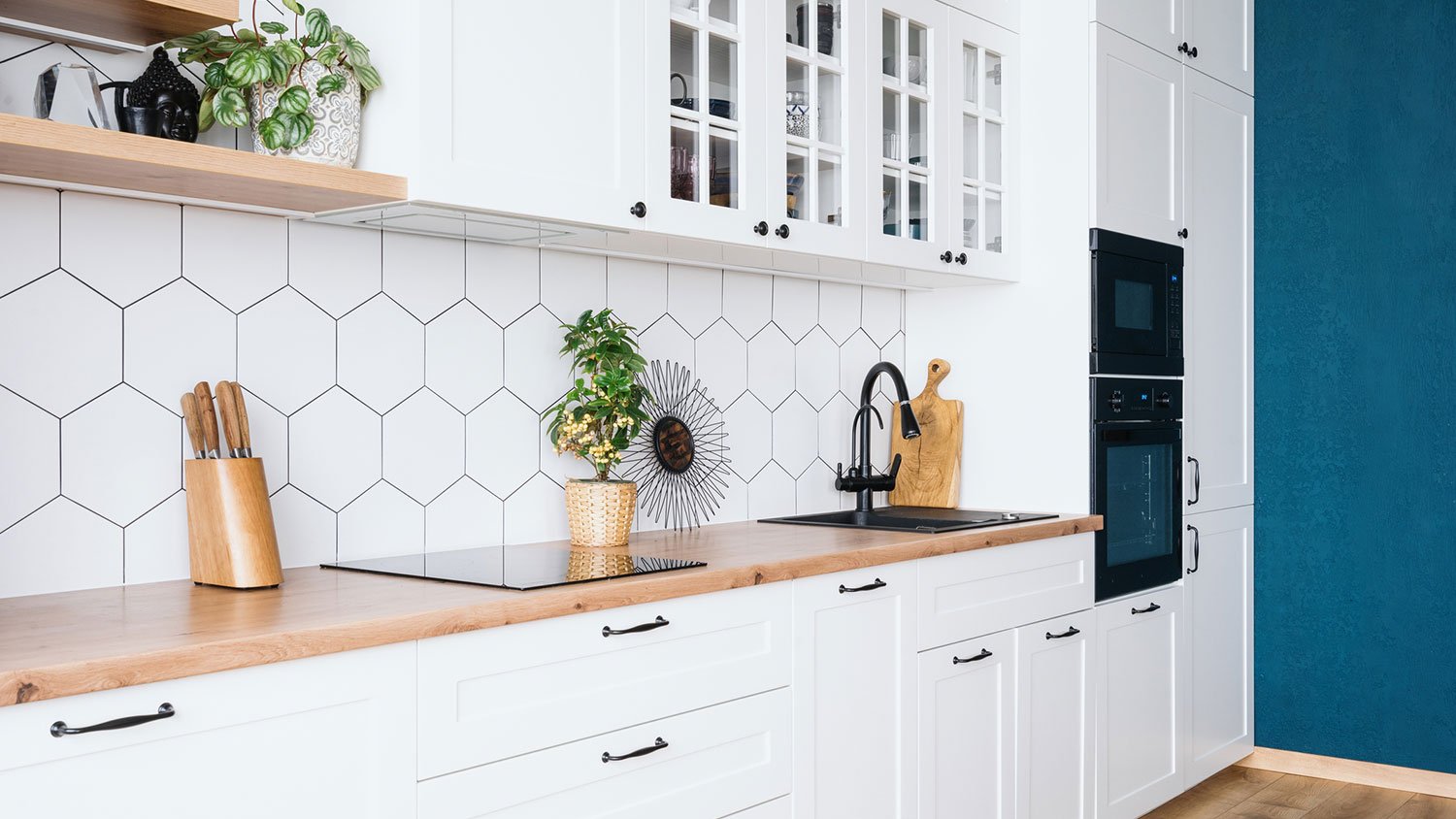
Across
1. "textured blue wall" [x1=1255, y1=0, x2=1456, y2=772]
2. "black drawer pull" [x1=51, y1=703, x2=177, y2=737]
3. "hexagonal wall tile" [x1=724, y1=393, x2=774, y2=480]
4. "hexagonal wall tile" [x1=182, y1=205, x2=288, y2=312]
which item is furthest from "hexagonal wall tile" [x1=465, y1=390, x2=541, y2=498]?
"textured blue wall" [x1=1255, y1=0, x2=1456, y2=772]

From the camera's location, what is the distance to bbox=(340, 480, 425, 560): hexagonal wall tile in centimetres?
217

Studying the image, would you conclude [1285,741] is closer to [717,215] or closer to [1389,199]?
[1389,199]

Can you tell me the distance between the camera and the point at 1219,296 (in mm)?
3719

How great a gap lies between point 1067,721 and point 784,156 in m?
1.54

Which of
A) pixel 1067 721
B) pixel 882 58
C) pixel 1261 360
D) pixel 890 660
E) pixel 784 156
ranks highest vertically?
pixel 882 58

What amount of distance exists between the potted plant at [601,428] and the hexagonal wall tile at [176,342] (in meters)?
0.64

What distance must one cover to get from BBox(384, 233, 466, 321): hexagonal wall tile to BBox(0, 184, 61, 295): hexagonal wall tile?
22.1 inches

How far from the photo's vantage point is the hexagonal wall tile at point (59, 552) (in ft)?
5.81

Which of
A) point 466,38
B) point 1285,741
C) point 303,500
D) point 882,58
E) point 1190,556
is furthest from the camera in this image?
point 1285,741

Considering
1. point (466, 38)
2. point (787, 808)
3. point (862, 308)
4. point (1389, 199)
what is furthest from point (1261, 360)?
point (466, 38)

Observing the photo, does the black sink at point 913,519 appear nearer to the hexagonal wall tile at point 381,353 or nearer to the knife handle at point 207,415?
the hexagonal wall tile at point 381,353

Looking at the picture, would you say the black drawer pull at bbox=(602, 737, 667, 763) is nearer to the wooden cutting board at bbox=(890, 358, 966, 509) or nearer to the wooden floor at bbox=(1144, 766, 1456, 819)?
the wooden cutting board at bbox=(890, 358, 966, 509)

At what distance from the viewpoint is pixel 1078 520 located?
→ 3.00 meters

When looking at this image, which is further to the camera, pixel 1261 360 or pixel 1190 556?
pixel 1261 360
